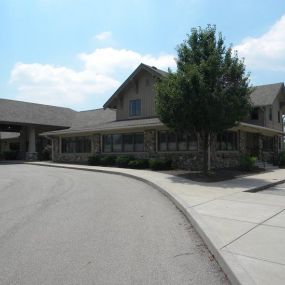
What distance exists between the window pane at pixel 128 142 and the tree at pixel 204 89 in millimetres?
8591

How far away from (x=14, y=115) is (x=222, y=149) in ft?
77.2

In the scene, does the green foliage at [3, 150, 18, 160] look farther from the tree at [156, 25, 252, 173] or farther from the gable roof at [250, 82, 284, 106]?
the tree at [156, 25, 252, 173]

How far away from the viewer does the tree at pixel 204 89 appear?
18.5m

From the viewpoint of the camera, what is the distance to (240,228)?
7785 millimetres

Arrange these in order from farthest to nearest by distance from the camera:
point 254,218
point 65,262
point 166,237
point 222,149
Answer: point 222,149 → point 254,218 → point 166,237 → point 65,262

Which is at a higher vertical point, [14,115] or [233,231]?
[14,115]

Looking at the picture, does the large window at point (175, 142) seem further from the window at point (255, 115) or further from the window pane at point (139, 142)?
the window at point (255, 115)

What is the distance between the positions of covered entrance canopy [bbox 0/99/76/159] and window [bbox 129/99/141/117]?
13.5 meters

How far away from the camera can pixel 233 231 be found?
7.51 m

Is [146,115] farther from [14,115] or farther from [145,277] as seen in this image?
[145,277]

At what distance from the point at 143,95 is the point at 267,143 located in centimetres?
1194

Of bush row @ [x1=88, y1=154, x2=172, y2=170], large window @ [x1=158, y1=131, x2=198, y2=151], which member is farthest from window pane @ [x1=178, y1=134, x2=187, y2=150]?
bush row @ [x1=88, y1=154, x2=172, y2=170]

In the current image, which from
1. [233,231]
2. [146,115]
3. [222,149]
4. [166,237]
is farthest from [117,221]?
[146,115]

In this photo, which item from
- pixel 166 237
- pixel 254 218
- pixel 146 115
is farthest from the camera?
pixel 146 115
